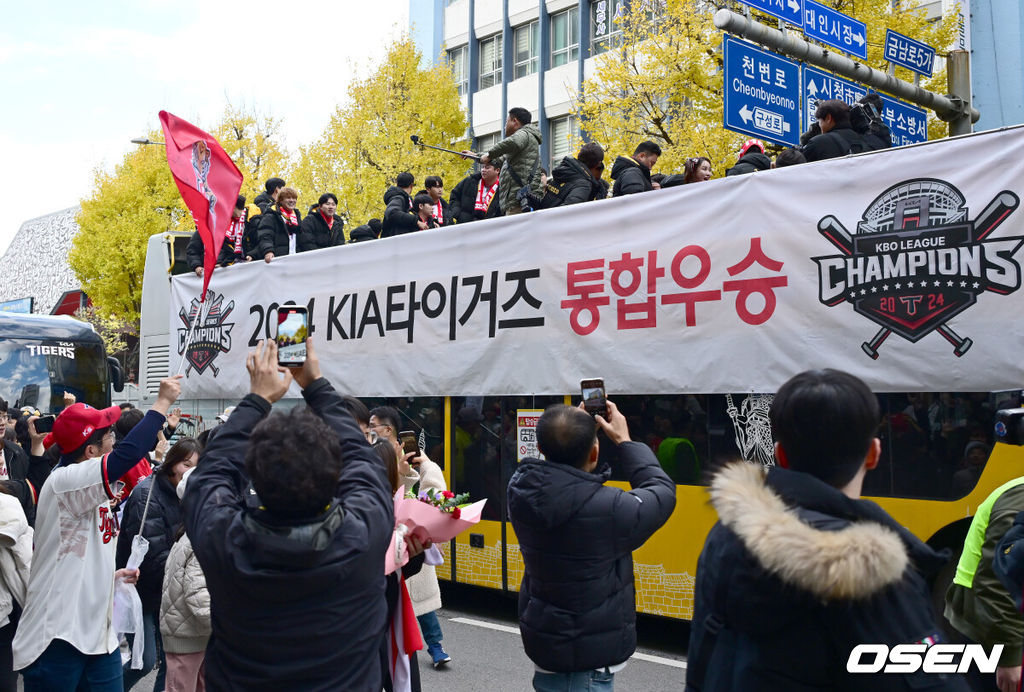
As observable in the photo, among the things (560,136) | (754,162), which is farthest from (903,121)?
(560,136)

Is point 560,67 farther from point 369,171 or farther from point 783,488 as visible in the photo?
point 783,488

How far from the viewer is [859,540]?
176 cm

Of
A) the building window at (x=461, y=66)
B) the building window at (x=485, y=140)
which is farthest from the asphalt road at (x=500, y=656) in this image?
the building window at (x=461, y=66)

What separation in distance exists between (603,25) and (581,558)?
26.1 meters

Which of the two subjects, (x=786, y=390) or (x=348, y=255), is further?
(x=348, y=255)

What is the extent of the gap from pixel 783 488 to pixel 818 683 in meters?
0.37

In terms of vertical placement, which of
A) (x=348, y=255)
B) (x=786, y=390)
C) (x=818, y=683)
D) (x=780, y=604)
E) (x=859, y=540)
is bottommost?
(x=818, y=683)

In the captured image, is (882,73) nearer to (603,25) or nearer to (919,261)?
(919,261)

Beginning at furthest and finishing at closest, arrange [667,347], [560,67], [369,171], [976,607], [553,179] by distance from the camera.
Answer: [560,67]
[369,171]
[553,179]
[667,347]
[976,607]

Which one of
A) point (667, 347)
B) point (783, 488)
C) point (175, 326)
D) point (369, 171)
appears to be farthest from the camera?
point (369, 171)

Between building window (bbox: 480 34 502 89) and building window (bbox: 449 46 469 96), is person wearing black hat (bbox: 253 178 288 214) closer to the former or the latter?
building window (bbox: 480 34 502 89)

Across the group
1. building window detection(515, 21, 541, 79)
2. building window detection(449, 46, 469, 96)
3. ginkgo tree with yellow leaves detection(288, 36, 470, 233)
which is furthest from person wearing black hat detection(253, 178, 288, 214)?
building window detection(449, 46, 469, 96)

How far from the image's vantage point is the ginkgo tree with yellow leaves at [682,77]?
16.0 meters

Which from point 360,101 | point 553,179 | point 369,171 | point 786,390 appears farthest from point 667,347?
point 360,101
